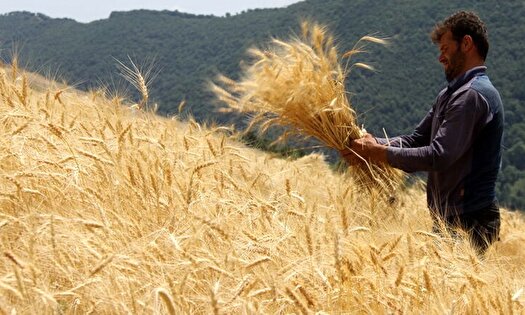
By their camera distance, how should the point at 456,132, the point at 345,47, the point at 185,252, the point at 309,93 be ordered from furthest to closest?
the point at 345,47
the point at 309,93
the point at 456,132
the point at 185,252

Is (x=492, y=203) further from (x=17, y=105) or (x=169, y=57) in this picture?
(x=169, y=57)

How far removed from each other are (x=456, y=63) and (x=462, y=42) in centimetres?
11

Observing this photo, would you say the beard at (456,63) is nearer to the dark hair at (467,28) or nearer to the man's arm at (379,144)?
the dark hair at (467,28)

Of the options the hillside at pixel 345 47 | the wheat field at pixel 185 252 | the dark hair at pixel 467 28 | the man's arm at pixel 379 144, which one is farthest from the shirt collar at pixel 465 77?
the hillside at pixel 345 47

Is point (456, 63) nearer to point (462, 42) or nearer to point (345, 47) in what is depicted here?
point (462, 42)

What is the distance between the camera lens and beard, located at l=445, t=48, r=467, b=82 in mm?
3129

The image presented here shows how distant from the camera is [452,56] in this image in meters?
3.15

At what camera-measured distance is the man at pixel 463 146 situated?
286cm

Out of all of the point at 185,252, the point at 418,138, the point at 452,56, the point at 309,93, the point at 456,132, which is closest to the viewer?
the point at 185,252

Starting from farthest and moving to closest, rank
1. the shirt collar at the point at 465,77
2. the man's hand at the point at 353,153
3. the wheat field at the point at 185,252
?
the man's hand at the point at 353,153
the shirt collar at the point at 465,77
the wheat field at the point at 185,252

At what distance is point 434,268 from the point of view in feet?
6.55

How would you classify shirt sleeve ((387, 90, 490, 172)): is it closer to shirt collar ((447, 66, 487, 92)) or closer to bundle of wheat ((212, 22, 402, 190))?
shirt collar ((447, 66, 487, 92))

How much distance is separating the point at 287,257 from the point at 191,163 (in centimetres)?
126

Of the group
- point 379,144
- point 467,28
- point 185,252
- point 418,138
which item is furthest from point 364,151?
point 185,252
